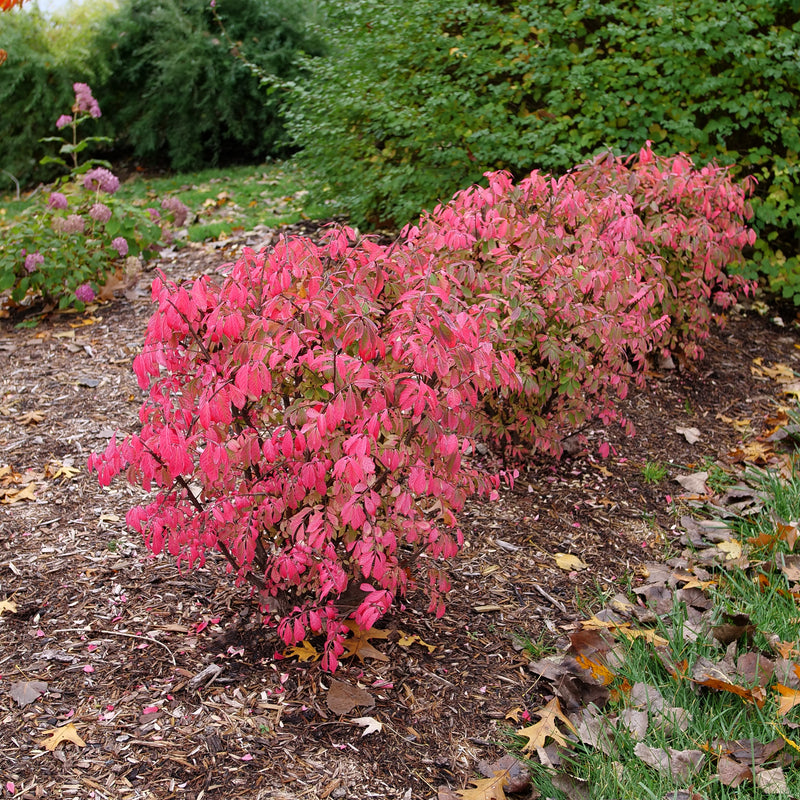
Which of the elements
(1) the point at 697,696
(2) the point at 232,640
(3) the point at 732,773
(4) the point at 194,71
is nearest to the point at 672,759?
(3) the point at 732,773

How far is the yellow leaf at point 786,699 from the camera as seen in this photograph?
7.32 ft

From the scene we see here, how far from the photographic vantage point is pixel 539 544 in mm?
3350

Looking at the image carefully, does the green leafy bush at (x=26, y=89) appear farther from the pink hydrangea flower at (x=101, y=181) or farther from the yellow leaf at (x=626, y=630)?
the yellow leaf at (x=626, y=630)

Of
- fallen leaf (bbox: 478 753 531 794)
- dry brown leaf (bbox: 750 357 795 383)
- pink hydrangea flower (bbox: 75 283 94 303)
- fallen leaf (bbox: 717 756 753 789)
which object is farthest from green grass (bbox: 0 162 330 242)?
fallen leaf (bbox: 717 756 753 789)

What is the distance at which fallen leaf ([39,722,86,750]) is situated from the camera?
2162 millimetres

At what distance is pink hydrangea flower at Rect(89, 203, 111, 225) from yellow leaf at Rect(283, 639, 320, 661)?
11.9 feet

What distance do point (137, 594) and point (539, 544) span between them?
1.63m

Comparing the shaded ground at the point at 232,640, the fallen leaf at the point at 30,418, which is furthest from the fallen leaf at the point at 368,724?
the fallen leaf at the point at 30,418

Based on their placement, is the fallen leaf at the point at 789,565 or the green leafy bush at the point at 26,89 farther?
the green leafy bush at the point at 26,89

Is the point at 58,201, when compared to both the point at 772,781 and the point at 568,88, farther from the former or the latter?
the point at 772,781

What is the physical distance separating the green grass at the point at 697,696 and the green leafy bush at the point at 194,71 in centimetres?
789

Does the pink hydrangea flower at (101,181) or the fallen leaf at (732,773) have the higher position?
the pink hydrangea flower at (101,181)

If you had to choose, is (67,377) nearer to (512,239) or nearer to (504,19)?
(512,239)

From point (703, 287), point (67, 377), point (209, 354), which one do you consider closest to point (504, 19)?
point (703, 287)
